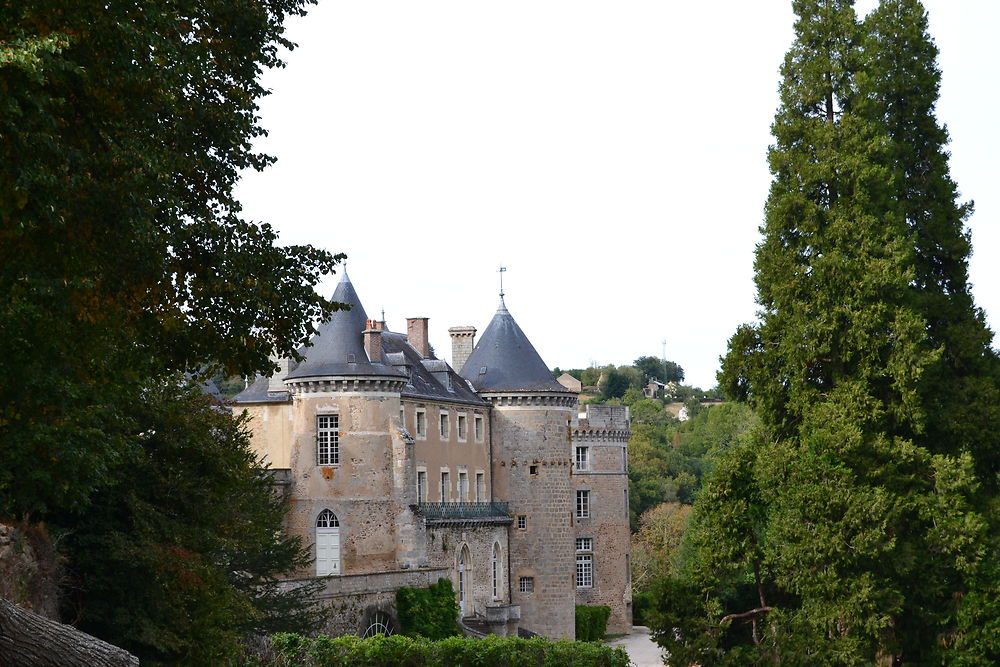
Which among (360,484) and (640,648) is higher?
(360,484)

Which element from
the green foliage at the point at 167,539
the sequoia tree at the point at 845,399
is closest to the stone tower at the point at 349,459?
the green foliage at the point at 167,539

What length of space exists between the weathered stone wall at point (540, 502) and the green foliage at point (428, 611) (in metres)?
7.27

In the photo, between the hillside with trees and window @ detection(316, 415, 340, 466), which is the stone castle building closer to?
window @ detection(316, 415, 340, 466)

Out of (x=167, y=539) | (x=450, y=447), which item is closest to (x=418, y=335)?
(x=450, y=447)

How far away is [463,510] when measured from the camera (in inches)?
1810

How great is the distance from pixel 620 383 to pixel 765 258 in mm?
97112

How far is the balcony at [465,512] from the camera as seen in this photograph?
43.9 metres

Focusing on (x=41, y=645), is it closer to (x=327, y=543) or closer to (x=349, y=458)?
(x=327, y=543)

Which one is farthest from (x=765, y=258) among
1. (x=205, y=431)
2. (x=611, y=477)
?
(x=611, y=477)

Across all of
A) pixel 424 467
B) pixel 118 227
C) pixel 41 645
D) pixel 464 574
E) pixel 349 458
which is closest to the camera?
pixel 41 645

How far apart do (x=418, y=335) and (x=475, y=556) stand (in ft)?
29.5

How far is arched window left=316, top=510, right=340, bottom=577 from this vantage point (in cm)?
4053

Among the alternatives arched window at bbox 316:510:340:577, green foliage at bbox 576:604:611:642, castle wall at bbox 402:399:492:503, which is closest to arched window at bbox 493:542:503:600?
castle wall at bbox 402:399:492:503

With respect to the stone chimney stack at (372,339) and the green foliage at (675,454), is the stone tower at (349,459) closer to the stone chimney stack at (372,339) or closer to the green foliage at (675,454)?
the stone chimney stack at (372,339)
